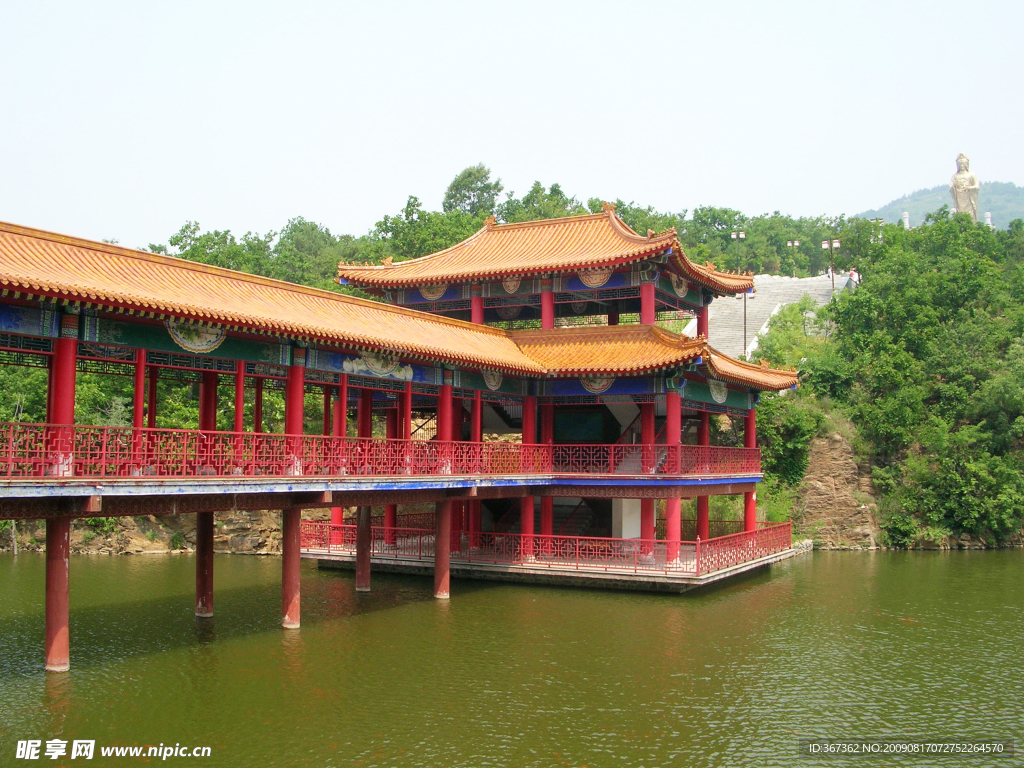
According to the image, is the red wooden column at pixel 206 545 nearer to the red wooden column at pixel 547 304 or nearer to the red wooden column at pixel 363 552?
the red wooden column at pixel 363 552

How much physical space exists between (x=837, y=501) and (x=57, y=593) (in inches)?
1129

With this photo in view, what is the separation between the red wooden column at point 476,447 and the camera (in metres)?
24.0

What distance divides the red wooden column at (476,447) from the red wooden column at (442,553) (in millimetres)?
1312

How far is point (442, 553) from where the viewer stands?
22328 mm

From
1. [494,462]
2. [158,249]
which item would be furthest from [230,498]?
[158,249]

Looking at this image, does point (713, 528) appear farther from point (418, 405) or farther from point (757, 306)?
point (757, 306)

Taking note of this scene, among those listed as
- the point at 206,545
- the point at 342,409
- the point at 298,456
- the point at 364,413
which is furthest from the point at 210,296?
the point at 364,413

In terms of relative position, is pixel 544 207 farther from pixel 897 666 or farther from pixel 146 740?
pixel 146 740

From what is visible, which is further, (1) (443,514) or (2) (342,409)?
(1) (443,514)

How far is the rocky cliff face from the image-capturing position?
35.1 meters

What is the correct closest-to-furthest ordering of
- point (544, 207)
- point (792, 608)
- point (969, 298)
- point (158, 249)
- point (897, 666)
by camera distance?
point (897, 666)
point (792, 608)
point (969, 298)
point (158, 249)
point (544, 207)

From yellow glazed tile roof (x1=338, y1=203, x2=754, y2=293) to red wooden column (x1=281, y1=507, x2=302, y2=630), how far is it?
11.0 m

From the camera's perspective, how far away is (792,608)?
21.8 meters

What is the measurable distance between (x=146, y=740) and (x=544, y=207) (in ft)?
196
